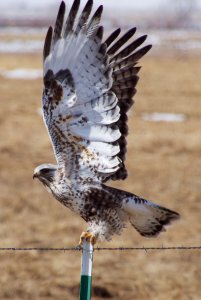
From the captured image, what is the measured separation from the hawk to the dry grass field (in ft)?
9.03

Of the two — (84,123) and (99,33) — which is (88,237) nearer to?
(84,123)

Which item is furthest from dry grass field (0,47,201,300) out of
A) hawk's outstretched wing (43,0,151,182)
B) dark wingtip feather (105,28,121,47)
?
hawk's outstretched wing (43,0,151,182)

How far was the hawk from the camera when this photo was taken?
217 inches

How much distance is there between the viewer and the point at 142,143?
52.1ft

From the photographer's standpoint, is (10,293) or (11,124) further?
(11,124)

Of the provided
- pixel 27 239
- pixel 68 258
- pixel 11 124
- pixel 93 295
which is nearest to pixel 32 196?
pixel 27 239

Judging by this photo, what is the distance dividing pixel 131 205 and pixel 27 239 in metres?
4.73

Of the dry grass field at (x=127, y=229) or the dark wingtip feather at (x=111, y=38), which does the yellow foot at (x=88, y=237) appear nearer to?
the dark wingtip feather at (x=111, y=38)

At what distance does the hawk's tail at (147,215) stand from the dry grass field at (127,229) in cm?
255

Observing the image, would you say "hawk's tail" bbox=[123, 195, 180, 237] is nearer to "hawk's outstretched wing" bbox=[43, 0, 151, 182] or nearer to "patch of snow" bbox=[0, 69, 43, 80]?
"hawk's outstretched wing" bbox=[43, 0, 151, 182]

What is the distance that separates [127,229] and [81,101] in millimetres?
5301

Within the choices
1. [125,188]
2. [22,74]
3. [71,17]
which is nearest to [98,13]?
[71,17]

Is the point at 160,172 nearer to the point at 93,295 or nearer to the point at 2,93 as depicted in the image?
the point at 93,295

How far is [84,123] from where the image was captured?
5.52 m
